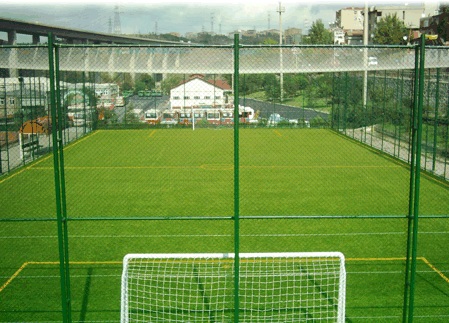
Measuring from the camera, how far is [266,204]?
572 inches

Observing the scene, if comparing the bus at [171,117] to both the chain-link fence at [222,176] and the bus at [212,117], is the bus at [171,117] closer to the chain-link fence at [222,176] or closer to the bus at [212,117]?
the chain-link fence at [222,176]

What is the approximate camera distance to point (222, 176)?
1862cm

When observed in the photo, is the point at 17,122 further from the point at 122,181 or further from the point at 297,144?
the point at 297,144

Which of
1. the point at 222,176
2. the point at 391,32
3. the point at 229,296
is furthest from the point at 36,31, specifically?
the point at 391,32

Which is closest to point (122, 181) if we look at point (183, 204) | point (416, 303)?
point (183, 204)

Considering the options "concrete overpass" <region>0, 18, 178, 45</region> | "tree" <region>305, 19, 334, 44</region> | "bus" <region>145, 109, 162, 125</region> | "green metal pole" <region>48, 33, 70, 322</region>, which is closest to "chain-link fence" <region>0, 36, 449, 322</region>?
"green metal pole" <region>48, 33, 70, 322</region>

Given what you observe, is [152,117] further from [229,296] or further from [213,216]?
[229,296]

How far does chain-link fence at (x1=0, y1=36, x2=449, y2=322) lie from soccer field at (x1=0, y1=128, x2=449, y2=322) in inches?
2.0

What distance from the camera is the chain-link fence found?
6840 millimetres

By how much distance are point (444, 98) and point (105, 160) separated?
13.4 meters

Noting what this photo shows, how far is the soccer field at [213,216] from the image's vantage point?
7.77 meters

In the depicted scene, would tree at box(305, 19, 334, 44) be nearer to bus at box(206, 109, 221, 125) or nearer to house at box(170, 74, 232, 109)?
bus at box(206, 109, 221, 125)

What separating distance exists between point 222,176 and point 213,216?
8.03 m

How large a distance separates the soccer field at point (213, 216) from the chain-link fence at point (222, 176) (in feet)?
0.17
